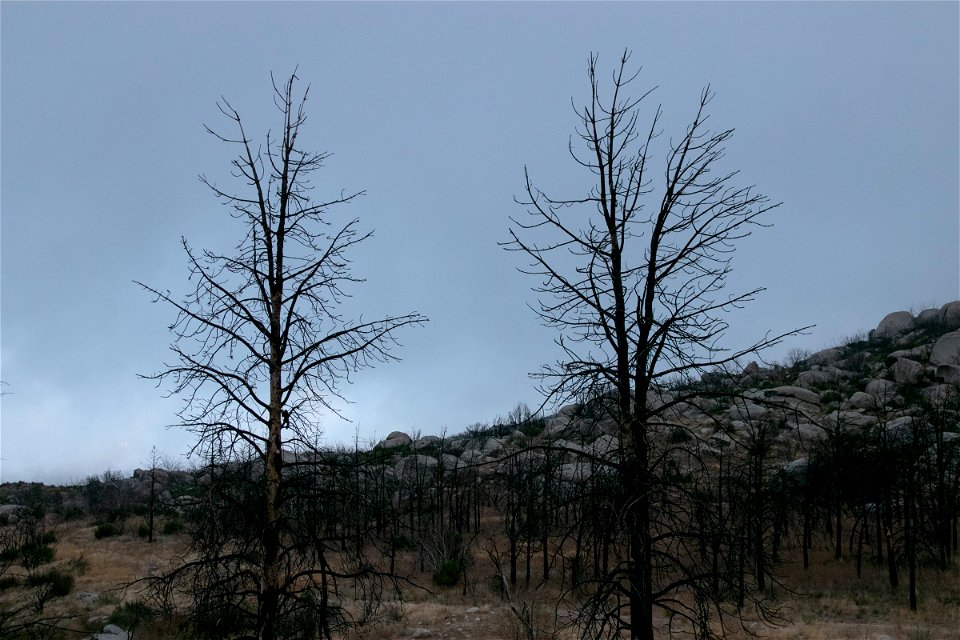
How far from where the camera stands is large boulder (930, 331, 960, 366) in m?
59.5

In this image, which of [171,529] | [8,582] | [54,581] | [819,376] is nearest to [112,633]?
[54,581]

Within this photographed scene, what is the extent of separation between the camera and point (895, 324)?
85250 millimetres

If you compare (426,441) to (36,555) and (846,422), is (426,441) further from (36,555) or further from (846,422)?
(846,422)

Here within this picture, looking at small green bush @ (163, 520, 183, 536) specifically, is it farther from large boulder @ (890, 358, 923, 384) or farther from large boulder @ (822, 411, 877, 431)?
large boulder @ (890, 358, 923, 384)

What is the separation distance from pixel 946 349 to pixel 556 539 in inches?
2560

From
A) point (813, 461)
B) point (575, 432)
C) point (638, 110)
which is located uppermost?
point (638, 110)

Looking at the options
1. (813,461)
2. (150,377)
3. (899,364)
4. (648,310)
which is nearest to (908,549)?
(813,461)

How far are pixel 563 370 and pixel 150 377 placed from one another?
5.10m

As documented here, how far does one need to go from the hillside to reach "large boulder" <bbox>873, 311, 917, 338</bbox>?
124 feet

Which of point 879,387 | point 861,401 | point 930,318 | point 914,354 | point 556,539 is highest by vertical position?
point 930,318

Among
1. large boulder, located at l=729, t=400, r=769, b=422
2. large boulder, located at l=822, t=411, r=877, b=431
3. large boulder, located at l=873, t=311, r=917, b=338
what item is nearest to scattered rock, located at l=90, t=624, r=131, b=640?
Result: large boulder, located at l=729, t=400, r=769, b=422

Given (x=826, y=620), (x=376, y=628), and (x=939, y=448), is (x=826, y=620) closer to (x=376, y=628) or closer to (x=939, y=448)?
(x=939, y=448)

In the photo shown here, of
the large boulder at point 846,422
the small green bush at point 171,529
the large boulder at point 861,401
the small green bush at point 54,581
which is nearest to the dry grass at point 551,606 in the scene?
the small green bush at point 54,581

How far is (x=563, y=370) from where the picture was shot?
7.20 metres
